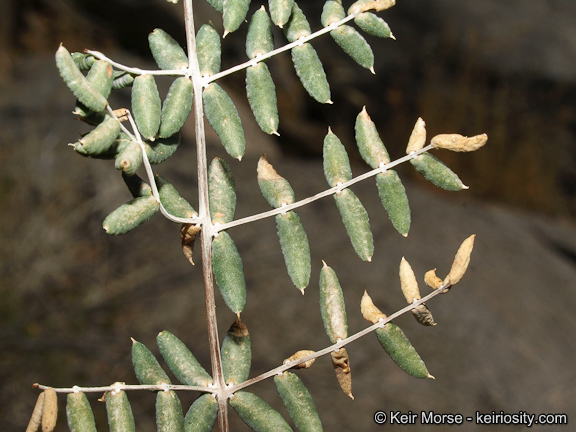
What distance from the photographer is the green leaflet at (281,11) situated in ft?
2.96

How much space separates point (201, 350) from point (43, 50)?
3305 mm

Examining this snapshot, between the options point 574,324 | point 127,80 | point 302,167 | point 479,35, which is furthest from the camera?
point 479,35

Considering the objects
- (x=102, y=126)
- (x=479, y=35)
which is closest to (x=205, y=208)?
(x=102, y=126)

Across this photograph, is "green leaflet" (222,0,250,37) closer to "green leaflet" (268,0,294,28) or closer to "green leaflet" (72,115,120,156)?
"green leaflet" (268,0,294,28)

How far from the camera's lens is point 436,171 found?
0.91m

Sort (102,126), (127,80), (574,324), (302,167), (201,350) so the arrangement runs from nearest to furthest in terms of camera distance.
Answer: (102,126) → (127,80) → (201,350) → (574,324) → (302,167)

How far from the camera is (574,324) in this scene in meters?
3.38

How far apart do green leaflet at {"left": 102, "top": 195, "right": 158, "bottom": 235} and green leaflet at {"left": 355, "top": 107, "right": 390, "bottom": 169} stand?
0.32 m

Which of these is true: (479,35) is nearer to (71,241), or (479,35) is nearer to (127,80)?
(71,241)

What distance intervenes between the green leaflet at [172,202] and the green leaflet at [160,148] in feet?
0.14

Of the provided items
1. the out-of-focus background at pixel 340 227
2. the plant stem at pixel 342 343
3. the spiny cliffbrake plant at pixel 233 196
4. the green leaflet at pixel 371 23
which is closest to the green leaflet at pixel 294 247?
the spiny cliffbrake plant at pixel 233 196

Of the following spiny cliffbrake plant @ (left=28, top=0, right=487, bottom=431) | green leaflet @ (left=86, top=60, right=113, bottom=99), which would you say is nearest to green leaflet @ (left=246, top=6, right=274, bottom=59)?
spiny cliffbrake plant @ (left=28, top=0, right=487, bottom=431)

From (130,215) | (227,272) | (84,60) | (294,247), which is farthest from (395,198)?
(84,60)

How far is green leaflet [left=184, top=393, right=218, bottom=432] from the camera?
3.12ft
